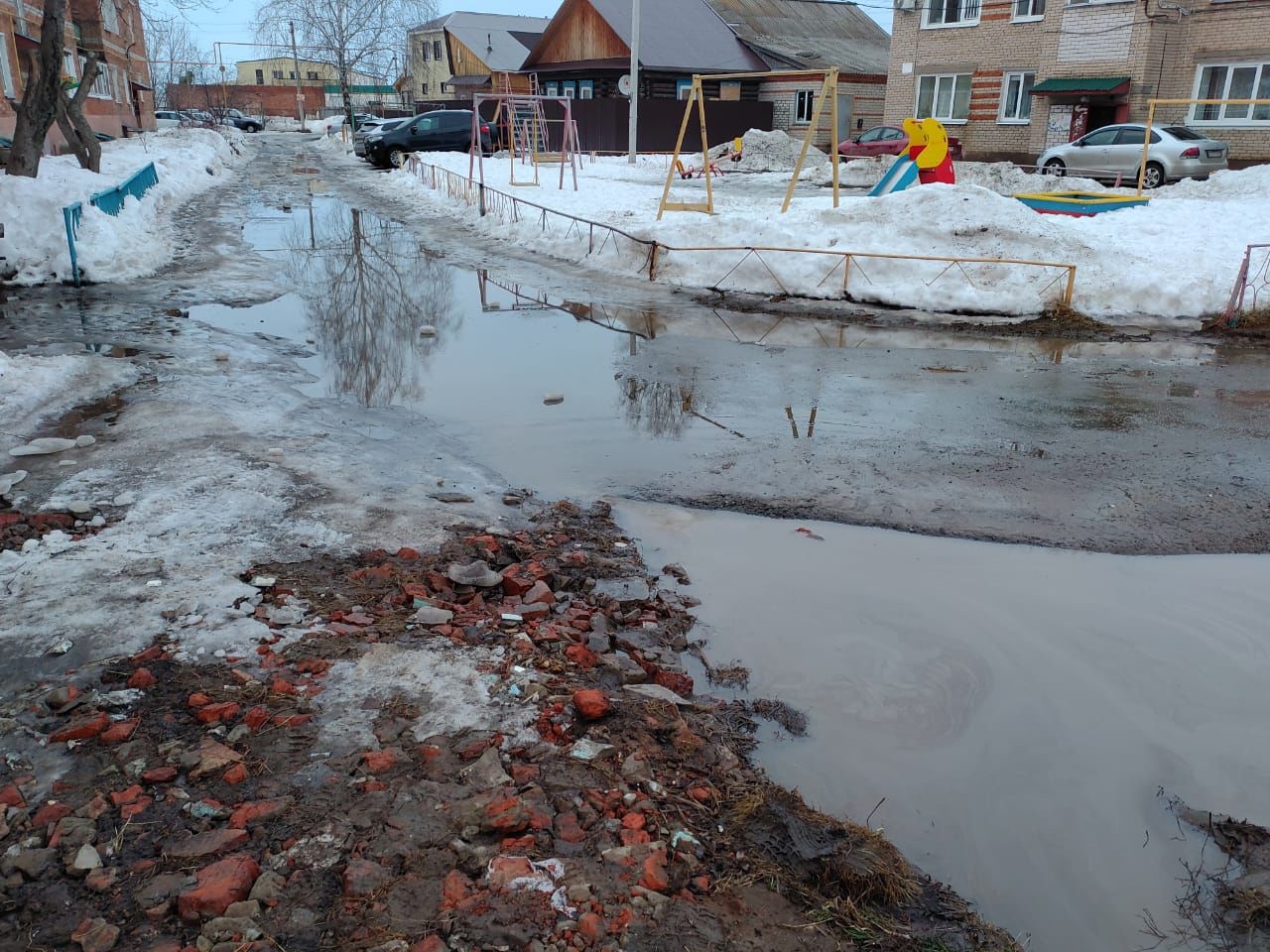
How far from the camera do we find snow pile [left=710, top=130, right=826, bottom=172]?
31.6 m

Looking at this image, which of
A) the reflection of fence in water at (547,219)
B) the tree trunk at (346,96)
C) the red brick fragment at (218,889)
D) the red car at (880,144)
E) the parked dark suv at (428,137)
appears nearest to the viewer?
the red brick fragment at (218,889)

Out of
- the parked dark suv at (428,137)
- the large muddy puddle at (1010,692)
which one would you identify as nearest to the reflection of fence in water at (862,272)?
the large muddy puddle at (1010,692)

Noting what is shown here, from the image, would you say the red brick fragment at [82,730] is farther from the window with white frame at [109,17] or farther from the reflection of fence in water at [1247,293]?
the window with white frame at [109,17]

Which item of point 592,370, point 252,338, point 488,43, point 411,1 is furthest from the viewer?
point 411,1

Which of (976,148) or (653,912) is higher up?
(976,148)

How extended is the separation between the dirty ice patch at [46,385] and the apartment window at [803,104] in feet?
110

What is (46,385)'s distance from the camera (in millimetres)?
7961

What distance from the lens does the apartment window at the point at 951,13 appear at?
30.3 metres

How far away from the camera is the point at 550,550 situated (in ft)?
18.5

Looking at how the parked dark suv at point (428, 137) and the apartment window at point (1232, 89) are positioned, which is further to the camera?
the parked dark suv at point (428, 137)

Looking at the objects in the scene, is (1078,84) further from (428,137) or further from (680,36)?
(428,137)

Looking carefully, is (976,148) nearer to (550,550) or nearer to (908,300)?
(908,300)

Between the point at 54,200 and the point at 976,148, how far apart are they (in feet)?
88.0

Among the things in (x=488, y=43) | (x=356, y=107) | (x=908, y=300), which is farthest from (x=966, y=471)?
(x=356, y=107)
